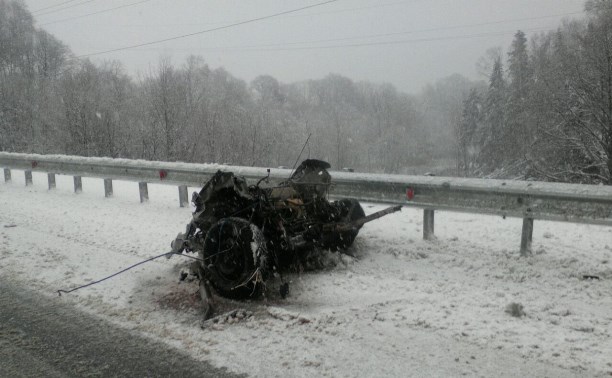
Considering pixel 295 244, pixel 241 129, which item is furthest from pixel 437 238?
pixel 241 129

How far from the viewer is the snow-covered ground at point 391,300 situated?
377cm

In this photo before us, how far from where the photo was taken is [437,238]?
6.95 metres

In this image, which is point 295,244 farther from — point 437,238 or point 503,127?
point 503,127

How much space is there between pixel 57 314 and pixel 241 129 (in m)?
Result: 32.8

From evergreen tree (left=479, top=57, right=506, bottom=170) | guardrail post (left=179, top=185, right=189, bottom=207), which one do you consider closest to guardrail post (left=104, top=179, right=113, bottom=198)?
guardrail post (left=179, top=185, right=189, bottom=207)

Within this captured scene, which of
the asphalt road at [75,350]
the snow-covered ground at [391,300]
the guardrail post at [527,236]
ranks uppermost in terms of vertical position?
the guardrail post at [527,236]

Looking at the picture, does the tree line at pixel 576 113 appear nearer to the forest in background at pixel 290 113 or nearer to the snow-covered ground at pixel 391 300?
the forest in background at pixel 290 113

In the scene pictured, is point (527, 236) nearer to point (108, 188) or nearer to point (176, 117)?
point (108, 188)

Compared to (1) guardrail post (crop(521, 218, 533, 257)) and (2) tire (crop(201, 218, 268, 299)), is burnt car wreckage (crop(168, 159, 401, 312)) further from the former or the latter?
(1) guardrail post (crop(521, 218, 533, 257))

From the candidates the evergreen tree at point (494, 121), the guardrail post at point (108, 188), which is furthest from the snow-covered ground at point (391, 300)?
the evergreen tree at point (494, 121)

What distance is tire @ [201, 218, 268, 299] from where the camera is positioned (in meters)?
4.94

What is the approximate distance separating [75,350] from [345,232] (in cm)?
337

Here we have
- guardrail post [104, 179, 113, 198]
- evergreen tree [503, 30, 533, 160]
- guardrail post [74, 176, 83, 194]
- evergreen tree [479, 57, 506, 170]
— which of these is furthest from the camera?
evergreen tree [479, 57, 506, 170]

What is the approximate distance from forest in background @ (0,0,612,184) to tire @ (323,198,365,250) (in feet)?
3.33
